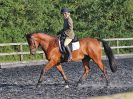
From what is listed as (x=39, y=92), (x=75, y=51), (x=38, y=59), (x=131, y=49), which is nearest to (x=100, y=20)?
(x=131, y=49)

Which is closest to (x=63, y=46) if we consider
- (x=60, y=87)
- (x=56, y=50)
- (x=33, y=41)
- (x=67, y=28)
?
(x=56, y=50)

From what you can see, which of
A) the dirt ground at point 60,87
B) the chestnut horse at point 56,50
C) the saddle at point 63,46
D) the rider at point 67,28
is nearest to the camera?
the dirt ground at point 60,87

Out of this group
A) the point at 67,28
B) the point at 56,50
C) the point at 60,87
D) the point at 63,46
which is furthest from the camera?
the point at 63,46

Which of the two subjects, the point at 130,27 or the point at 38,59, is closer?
the point at 38,59

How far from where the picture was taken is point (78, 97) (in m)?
11.6

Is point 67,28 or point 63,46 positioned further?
point 63,46

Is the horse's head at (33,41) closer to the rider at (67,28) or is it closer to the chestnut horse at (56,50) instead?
the chestnut horse at (56,50)

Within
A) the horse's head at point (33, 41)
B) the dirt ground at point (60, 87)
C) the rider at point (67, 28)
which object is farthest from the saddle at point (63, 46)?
the dirt ground at point (60, 87)

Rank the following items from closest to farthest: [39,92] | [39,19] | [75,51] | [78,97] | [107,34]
A: [78,97] < [39,92] < [75,51] < [39,19] < [107,34]

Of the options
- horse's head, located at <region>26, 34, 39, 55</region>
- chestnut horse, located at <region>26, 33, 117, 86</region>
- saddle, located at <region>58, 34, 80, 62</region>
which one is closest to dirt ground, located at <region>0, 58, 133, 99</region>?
chestnut horse, located at <region>26, 33, 117, 86</region>

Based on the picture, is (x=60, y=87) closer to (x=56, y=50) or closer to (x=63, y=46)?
(x=56, y=50)

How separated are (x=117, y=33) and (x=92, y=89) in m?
21.1

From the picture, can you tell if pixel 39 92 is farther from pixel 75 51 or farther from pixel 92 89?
pixel 75 51

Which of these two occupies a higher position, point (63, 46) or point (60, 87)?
point (63, 46)
